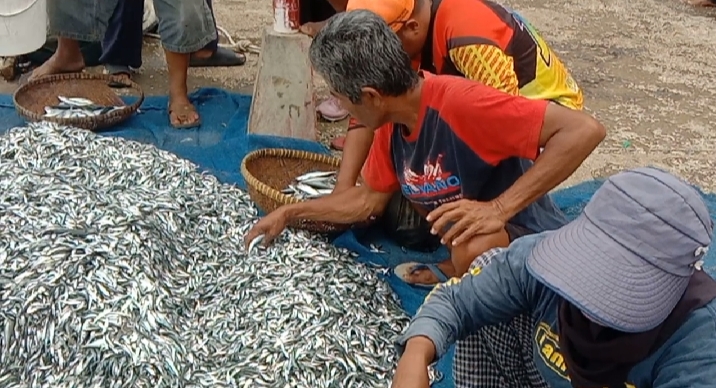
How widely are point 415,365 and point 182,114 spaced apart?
119 inches

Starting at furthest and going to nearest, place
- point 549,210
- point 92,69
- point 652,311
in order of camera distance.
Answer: point 92,69 → point 549,210 → point 652,311

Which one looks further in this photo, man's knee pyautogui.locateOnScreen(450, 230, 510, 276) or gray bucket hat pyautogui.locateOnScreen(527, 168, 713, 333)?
man's knee pyautogui.locateOnScreen(450, 230, 510, 276)

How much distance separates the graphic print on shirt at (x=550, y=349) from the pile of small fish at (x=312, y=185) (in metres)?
1.66

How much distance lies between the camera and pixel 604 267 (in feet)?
4.96

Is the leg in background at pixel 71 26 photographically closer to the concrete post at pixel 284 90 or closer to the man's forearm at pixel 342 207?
the concrete post at pixel 284 90

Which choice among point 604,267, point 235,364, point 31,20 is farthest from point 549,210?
point 31,20

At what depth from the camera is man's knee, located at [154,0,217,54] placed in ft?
14.9

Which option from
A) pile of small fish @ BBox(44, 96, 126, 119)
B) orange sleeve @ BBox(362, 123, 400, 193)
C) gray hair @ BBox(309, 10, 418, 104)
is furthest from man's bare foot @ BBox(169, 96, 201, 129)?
gray hair @ BBox(309, 10, 418, 104)

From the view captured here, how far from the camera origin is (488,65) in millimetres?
2883

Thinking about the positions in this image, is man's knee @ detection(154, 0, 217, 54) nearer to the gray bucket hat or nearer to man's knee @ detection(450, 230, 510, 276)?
man's knee @ detection(450, 230, 510, 276)

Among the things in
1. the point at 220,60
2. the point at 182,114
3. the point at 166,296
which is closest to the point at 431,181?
the point at 166,296

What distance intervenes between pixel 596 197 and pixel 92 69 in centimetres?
443

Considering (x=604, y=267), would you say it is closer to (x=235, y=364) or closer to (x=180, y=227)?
(x=235, y=364)

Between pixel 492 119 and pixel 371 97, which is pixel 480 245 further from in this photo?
pixel 371 97
